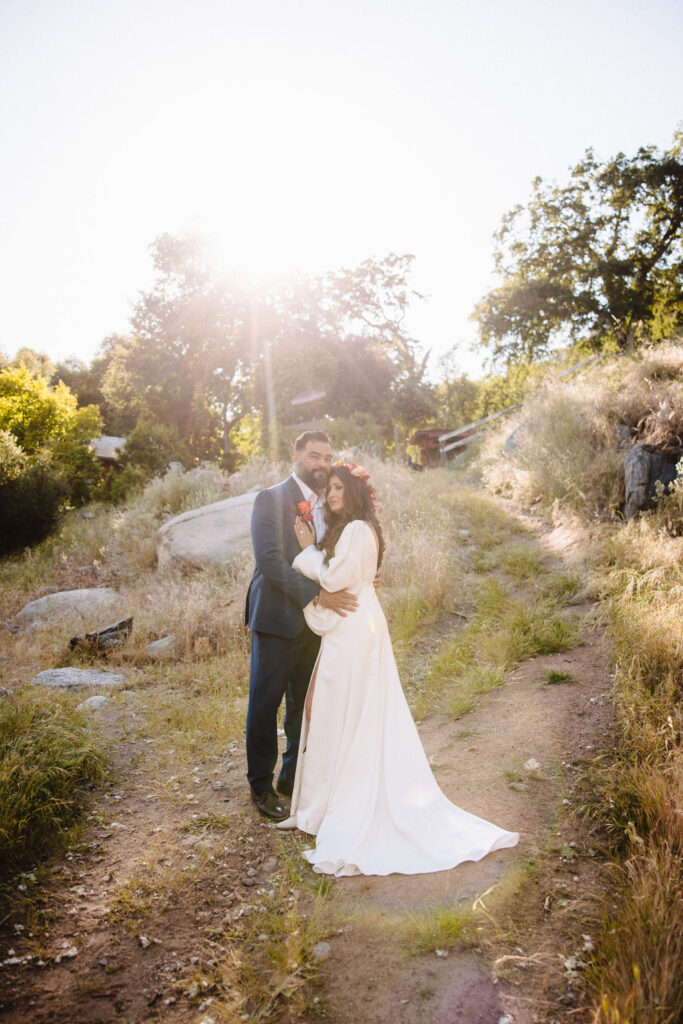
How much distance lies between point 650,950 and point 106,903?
8.58 feet

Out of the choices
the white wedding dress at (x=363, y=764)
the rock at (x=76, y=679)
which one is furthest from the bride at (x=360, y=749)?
the rock at (x=76, y=679)

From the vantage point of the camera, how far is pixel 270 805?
400 centimetres

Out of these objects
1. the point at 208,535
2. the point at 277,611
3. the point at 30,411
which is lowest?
the point at 208,535

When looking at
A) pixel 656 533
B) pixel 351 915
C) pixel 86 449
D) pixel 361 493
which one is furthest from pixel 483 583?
pixel 86 449

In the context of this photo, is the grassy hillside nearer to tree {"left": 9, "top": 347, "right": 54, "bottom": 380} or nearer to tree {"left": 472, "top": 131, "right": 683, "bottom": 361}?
tree {"left": 472, "top": 131, "right": 683, "bottom": 361}

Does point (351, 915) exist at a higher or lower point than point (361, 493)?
lower

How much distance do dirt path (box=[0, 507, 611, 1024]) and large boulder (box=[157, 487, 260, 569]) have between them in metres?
5.57

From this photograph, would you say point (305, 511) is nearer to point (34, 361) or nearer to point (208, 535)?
point (208, 535)

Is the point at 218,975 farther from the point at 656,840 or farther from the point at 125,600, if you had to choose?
the point at 125,600

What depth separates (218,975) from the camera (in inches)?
103

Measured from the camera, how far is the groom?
3.97 meters

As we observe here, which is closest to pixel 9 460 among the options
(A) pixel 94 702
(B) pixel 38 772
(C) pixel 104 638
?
(C) pixel 104 638

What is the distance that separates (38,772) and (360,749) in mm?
2171

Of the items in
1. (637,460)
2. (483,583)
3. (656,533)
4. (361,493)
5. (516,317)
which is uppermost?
(516,317)
